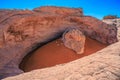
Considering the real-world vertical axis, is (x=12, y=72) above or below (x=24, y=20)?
below

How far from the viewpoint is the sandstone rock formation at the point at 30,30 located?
7.88 metres

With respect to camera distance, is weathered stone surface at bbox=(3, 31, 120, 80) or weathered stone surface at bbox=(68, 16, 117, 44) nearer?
weathered stone surface at bbox=(3, 31, 120, 80)

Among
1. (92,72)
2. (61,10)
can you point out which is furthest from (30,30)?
(92,72)

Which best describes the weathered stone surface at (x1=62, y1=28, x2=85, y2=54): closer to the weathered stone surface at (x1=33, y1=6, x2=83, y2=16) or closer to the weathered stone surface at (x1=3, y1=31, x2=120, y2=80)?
the weathered stone surface at (x1=33, y1=6, x2=83, y2=16)

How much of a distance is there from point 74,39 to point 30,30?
1.65 metres

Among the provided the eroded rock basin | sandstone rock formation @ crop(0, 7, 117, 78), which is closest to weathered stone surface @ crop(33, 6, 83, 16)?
sandstone rock formation @ crop(0, 7, 117, 78)

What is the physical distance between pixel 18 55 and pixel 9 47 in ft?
1.54

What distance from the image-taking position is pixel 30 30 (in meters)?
8.82

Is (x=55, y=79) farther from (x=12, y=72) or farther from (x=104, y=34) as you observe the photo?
(x=104, y=34)

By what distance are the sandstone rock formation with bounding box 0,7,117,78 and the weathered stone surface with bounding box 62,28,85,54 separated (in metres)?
0.59

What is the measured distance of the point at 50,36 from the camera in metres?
9.23

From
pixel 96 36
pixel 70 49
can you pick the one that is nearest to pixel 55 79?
pixel 70 49

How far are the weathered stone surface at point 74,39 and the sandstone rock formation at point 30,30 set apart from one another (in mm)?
591

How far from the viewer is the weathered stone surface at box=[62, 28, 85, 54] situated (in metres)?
8.65
